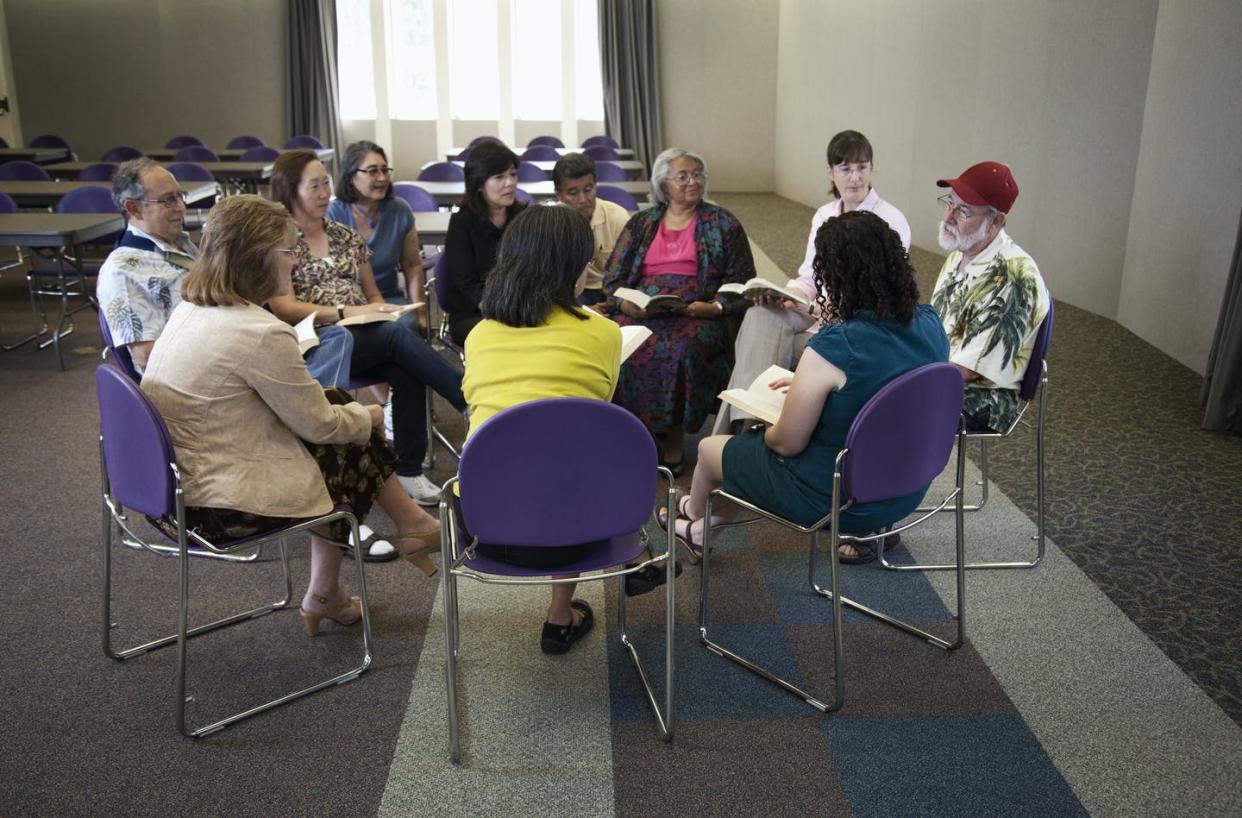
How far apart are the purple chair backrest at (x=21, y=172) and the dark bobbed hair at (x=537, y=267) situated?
6.57 metres

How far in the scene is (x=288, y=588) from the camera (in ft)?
9.68

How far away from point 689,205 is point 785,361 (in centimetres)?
76

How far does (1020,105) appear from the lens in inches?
282

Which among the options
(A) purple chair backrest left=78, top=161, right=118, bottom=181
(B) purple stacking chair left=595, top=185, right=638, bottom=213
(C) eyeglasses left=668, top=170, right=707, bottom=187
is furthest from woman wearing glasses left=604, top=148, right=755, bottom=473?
(A) purple chair backrest left=78, top=161, right=118, bottom=181

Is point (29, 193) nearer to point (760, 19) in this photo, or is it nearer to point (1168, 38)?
point (1168, 38)

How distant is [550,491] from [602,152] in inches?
305

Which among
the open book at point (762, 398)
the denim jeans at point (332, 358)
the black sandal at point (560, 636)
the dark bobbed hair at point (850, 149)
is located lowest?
the black sandal at point (560, 636)

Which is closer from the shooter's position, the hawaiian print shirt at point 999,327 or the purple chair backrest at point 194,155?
the hawaiian print shirt at point 999,327

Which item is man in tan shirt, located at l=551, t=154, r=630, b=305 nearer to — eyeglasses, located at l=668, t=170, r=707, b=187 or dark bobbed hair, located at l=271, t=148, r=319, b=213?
eyeglasses, located at l=668, t=170, r=707, b=187

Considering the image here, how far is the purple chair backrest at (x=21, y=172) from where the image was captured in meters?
7.52

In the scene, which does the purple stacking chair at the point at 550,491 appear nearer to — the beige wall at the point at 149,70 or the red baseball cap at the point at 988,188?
the red baseball cap at the point at 988,188

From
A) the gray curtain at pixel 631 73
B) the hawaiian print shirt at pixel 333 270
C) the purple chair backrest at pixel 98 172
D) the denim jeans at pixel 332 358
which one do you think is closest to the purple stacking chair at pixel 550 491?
the denim jeans at pixel 332 358

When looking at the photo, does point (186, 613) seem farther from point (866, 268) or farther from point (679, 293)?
point (679, 293)

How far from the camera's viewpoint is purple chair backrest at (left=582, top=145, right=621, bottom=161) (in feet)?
30.7
